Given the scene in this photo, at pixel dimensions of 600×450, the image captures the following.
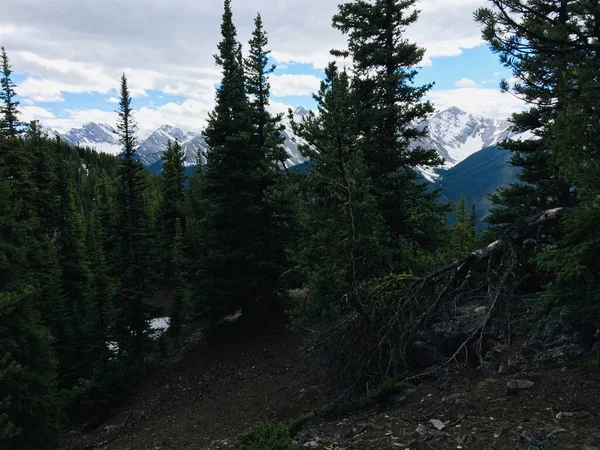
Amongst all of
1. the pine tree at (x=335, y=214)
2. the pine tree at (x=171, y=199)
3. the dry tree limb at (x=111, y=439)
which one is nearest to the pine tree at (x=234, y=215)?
the dry tree limb at (x=111, y=439)

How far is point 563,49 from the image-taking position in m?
7.49

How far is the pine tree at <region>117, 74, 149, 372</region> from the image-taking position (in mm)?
22062

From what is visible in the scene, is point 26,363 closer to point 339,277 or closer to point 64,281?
point 339,277

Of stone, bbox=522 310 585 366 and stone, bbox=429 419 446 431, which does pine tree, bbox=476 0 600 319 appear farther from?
stone, bbox=429 419 446 431

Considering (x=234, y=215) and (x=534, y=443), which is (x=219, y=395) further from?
(x=534, y=443)

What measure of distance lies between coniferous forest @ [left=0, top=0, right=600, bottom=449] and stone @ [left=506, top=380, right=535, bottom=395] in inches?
46.5

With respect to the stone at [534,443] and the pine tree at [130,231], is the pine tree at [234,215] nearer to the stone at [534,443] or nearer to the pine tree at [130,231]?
the pine tree at [130,231]

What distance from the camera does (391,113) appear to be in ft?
54.5

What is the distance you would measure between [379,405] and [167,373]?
15741mm

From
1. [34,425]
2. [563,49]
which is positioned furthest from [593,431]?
[34,425]

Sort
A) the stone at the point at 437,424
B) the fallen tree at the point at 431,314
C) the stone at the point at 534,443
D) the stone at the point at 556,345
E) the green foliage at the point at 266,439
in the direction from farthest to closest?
the fallen tree at the point at 431,314, the stone at the point at 556,345, the stone at the point at 437,424, the green foliage at the point at 266,439, the stone at the point at 534,443

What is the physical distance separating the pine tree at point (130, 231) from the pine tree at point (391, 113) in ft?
39.3

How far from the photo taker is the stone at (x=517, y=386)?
23.2 feet

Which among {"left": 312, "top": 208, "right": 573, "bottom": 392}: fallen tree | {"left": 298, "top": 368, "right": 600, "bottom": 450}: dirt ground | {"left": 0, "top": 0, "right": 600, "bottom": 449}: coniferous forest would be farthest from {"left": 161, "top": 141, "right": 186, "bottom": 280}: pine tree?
{"left": 298, "top": 368, "right": 600, "bottom": 450}: dirt ground
